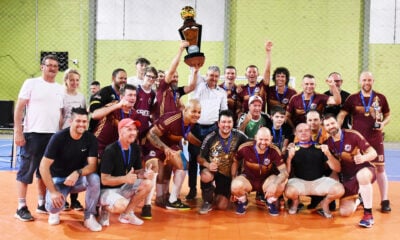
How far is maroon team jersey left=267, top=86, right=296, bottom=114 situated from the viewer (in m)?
6.22

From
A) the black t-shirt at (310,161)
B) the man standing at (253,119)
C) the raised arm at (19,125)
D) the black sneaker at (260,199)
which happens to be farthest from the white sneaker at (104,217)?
the black t-shirt at (310,161)

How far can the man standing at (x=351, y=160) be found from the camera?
4926 millimetres

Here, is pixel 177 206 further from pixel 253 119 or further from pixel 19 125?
pixel 19 125

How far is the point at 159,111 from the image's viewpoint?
18.7 feet

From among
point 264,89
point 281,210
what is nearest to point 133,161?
point 281,210

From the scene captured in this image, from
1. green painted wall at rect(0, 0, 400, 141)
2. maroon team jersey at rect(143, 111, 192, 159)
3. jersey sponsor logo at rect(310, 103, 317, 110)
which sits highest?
green painted wall at rect(0, 0, 400, 141)

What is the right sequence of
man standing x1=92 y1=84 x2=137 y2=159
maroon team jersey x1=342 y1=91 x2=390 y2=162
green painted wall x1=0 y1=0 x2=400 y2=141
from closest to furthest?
man standing x1=92 y1=84 x2=137 y2=159 → maroon team jersey x1=342 y1=91 x2=390 y2=162 → green painted wall x1=0 y1=0 x2=400 y2=141

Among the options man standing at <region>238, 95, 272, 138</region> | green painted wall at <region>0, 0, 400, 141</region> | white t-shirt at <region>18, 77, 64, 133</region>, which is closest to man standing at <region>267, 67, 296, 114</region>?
man standing at <region>238, 95, 272, 138</region>

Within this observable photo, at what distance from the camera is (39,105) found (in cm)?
473

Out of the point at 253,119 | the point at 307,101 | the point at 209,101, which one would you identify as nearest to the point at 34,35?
the point at 209,101

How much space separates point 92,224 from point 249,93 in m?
3.11

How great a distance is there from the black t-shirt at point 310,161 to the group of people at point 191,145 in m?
0.01

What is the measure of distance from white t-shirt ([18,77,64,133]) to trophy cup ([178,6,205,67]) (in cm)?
184

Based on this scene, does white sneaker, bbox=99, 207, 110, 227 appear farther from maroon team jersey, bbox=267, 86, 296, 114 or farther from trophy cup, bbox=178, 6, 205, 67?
maroon team jersey, bbox=267, 86, 296, 114
